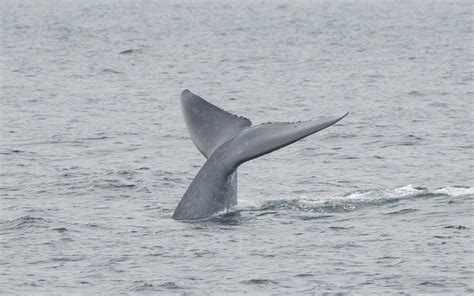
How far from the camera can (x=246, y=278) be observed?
1670 cm

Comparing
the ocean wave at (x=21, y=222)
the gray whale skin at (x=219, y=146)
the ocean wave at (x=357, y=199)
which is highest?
the gray whale skin at (x=219, y=146)

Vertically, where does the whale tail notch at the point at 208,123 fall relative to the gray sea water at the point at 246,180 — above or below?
above

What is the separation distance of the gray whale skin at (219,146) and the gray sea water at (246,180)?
0.34m

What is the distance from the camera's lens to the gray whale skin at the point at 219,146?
702 inches

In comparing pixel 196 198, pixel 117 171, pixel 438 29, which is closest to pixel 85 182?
pixel 117 171

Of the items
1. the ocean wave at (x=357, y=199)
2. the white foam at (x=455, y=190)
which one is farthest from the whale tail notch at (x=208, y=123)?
the white foam at (x=455, y=190)

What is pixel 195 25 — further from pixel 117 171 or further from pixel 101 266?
pixel 101 266

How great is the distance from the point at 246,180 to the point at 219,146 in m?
6.00

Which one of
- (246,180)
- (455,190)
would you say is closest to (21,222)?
(246,180)

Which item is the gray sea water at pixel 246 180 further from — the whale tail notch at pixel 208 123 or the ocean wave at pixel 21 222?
the whale tail notch at pixel 208 123

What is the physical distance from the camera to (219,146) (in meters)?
18.6

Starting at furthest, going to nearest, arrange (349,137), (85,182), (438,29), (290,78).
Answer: (438,29) → (290,78) → (349,137) → (85,182)

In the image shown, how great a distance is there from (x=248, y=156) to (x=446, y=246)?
313cm

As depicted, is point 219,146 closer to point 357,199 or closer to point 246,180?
point 357,199
